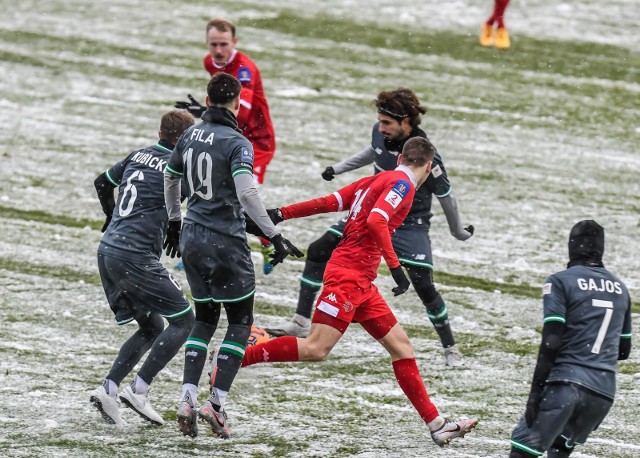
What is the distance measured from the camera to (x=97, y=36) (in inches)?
840

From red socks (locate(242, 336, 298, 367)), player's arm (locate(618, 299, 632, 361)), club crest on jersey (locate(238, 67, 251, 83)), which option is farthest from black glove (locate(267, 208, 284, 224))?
club crest on jersey (locate(238, 67, 251, 83))

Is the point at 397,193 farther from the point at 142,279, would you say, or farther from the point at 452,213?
the point at 142,279

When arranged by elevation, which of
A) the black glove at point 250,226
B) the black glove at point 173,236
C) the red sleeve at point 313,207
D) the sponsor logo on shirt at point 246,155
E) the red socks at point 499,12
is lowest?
the black glove at point 173,236

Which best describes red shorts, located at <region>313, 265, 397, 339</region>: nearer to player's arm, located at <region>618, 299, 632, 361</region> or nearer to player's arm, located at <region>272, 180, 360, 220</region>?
player's arm, located at <region>272, 180, 360, 220</region>

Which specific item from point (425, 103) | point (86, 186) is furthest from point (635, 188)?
point (86, 186)

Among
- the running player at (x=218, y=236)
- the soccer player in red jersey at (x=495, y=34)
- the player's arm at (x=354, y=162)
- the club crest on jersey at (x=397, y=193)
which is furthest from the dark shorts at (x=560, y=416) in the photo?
the soccer player in red jersey at (x=495, y=34)

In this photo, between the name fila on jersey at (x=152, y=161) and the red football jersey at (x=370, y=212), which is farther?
the name fila on jersey at (x=152, y=161)

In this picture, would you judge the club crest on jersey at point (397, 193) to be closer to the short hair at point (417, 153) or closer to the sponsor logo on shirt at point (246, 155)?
the short hair at point (417, 153)

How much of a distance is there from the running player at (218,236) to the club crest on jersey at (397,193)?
0.72 m

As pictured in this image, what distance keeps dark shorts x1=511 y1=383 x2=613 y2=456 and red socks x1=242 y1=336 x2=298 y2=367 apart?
1.83 metres

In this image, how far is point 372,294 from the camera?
7637mm

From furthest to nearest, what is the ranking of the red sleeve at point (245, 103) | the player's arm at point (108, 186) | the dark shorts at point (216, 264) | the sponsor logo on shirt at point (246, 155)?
1. the red sleeve at point (245, 103)
2. the player's arm at point (108, 186)
3. the dark shorts at point (216, 264)
4. the sponsor logo on shirt at point (246, 155)

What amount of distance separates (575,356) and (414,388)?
151 centimetres

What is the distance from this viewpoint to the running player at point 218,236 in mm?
7207
